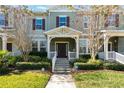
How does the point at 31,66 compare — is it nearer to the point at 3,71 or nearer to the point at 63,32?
the point at 3,71

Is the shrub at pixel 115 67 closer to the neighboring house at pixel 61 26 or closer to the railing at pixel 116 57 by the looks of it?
the railing at pixel 116 57

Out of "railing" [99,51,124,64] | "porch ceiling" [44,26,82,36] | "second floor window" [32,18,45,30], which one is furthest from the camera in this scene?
"second floor window" [32,18,45,30]

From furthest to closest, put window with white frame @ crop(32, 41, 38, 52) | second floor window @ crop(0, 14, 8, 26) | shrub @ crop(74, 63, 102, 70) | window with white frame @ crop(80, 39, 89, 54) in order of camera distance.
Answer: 1. window with white frame @ crop(32, 41, 38, 52)
2. window with white frame @ crop(80, 39, 89, 54)
3. second floor window @ crop(0, 14, 8, 26)
4. shrub @ crop(74, 63, 102, 70)

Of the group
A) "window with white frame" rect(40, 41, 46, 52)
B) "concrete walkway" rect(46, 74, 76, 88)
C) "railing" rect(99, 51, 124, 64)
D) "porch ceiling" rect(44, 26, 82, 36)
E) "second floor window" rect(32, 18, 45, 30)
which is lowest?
"concrete walkway" rect(46, 74, 76, 88)

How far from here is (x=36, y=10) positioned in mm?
32781

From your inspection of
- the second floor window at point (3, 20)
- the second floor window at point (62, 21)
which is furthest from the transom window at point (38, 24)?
the second floor window at point (3, 20)

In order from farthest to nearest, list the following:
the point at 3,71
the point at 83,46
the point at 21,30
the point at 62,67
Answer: the point at 83,46, the point at 21,30, the point at 62,67, the point at 3,71

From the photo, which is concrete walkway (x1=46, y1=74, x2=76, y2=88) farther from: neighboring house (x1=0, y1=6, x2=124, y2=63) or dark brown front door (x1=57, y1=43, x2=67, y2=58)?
dark brown front door (x1=57, y1=43, x2=67, y2=58)

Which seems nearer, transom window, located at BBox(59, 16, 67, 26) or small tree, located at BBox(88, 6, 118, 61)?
small tree, located at BBox(88, 6, 118, 61)

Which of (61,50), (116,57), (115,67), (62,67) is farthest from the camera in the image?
(61,50)

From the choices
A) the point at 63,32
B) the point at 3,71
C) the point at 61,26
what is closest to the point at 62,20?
the point at 61,26

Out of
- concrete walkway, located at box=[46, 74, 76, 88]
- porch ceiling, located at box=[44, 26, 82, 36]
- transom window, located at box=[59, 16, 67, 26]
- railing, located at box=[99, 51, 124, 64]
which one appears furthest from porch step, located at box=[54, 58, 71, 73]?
concrete walkway, located at box=[46, 74, 76, 88]
